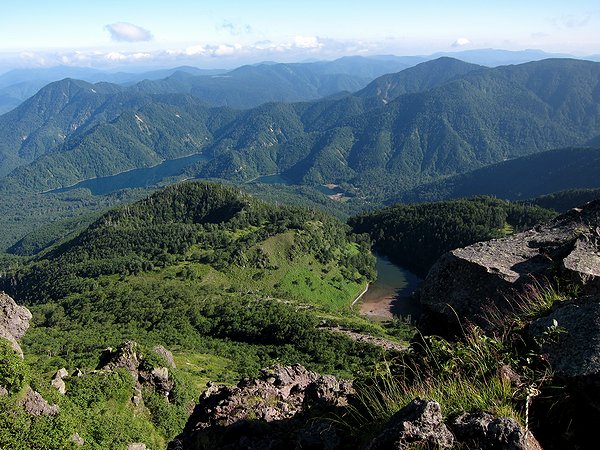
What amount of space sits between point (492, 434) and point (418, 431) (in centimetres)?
132

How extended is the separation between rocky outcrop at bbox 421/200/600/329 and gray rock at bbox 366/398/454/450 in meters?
4.97

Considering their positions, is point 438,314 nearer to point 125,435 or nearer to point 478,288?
point 478,288

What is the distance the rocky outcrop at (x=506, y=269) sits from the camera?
43.3 feet

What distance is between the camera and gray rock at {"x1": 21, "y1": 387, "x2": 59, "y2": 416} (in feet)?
99.5

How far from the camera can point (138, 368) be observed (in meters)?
53.4

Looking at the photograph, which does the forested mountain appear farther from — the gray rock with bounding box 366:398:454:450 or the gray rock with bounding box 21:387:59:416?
the gray rock with bounding box 366:398:454:450

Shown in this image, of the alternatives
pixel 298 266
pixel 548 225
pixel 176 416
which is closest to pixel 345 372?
pixel 176 416

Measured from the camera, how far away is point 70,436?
30.5 m

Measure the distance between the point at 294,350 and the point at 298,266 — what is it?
82.7 metres

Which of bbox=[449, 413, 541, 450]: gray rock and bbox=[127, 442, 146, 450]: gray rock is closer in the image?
bbox=[449, 413, 541, 450]: gray rock

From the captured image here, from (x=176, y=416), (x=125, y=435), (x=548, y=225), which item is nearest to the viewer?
(x=548, y=225)

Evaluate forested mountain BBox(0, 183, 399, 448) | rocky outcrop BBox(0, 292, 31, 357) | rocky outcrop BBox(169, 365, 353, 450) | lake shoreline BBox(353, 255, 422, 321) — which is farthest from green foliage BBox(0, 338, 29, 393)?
lake shoreline BBox(353, 255, 422, 321)

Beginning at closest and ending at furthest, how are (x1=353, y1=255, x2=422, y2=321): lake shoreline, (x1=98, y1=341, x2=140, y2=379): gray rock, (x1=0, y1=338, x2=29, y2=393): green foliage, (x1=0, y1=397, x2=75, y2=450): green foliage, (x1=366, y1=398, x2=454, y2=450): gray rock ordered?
(x1=366, y1=398, x2=454, y2=450): gray rock → (x1=0, y1=397, x2=75, y2=450): green foliage → (x1=0, y1=338, x2=29, y2=393): green foliage → (x1=98, y1=341, x2=140, y2=379): gray rock → (x1=353, y1=255, x2=422, y2=321): lake shoreline

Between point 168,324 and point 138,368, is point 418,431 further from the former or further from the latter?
point 168,324
